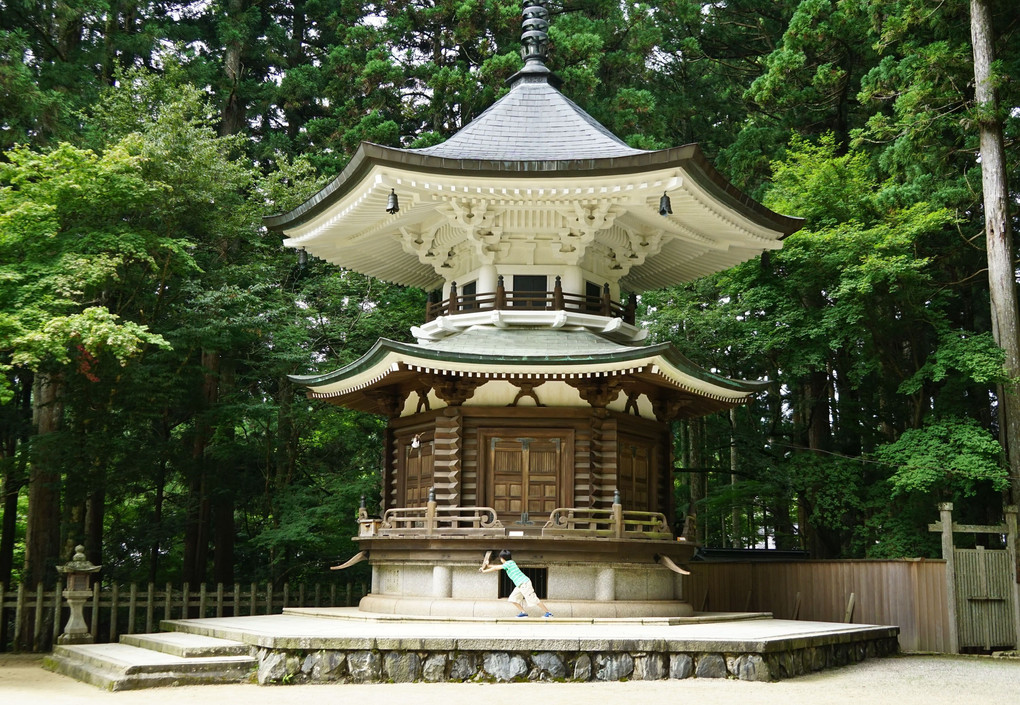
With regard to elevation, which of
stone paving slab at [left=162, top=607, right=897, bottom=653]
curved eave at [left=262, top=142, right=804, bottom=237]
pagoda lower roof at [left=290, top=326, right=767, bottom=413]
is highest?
curved eave at [left=262, top=142, right=804, bottom=237]

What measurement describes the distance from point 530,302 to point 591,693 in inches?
303

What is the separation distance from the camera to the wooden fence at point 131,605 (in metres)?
16.6

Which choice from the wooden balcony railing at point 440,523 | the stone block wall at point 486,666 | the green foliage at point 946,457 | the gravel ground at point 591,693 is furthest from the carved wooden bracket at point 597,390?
the green foliage at point 946,457

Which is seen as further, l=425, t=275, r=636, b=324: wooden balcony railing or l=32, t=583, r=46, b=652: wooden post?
l=32, t=583, r=46, b=652: wooden post

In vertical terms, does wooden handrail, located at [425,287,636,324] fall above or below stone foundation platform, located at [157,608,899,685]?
above

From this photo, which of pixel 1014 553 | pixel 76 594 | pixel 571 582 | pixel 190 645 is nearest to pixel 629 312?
pixel 571 582

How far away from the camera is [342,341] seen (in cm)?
2280

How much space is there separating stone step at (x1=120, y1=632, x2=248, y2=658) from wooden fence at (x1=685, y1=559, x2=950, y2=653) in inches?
388

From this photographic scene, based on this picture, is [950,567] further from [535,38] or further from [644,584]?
[535,38]

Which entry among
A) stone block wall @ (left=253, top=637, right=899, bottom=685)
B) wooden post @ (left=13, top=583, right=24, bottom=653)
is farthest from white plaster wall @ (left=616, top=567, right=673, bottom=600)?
wooden post @ (left=13, top=583, right=24, bottom=653)

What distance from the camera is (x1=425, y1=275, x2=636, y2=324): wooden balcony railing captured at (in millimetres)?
16203

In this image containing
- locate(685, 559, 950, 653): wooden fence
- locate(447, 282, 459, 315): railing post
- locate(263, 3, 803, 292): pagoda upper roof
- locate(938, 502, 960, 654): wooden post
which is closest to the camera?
locate(263, 3, 803, 292): pagoda upper roof

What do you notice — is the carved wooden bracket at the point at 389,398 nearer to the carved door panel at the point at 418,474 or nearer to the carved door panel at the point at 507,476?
the carved door panel at the point at 418,474

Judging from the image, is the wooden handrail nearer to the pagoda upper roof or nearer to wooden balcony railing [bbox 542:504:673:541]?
the pagoda upper roof
